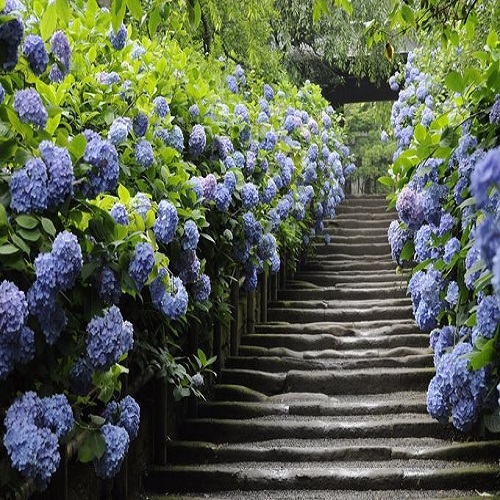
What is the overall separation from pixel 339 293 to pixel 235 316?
214 cm

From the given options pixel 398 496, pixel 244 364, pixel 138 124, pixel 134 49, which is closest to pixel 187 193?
pixel 138 124

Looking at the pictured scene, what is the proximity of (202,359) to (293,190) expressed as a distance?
11.2ft

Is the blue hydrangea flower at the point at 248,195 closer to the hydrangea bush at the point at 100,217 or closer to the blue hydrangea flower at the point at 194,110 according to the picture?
the hydrangea bush at the point at 100,217

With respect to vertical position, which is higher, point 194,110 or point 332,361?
point 194,110

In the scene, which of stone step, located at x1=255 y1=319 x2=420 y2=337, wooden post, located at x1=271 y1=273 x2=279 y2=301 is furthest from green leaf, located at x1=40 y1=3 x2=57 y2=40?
wooden post, located at x1=271 y1=273 x2=279 y2=301

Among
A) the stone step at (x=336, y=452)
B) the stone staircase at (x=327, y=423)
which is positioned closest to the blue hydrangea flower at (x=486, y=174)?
the stone staircase at (x=327, y=423)

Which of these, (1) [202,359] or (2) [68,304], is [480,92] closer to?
(2) [68,304]

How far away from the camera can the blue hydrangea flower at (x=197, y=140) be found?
4.65 meters

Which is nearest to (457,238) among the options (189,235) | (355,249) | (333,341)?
(189,235)

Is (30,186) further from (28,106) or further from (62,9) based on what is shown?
(62,9)

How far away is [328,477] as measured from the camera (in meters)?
4.76

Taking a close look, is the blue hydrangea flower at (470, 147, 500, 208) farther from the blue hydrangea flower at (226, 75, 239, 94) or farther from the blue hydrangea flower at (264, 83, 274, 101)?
the blue hydrangea flower at (264, 83, 274, 101)

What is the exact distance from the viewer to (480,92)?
324 centimetres

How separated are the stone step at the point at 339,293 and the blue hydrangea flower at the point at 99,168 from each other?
5.92 m
